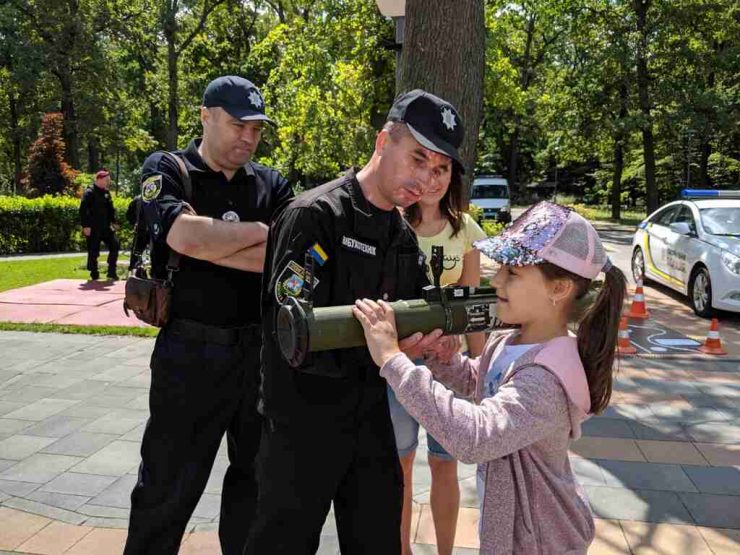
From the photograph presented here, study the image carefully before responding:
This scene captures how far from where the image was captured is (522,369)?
1.73 metres

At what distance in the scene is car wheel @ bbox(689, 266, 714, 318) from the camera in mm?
8430

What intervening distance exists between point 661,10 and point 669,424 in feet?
70.9

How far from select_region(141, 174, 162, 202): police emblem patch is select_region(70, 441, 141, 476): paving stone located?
7.07 feet

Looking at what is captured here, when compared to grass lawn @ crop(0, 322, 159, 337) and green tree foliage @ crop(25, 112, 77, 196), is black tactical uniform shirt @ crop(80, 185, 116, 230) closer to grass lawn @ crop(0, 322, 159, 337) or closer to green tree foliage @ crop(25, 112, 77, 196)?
grass lawn @ crop(0, 322, 159, 337)

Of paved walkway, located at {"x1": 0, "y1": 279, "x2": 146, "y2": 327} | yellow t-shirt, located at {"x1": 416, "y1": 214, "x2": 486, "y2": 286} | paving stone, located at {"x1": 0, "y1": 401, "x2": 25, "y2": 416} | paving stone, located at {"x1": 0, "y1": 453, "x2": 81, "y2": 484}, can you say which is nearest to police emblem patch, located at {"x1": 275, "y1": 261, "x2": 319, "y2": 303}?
yellow t-shirt, located at {"x1": 416, "y1": 214, "x2": 486, "y2": 286}

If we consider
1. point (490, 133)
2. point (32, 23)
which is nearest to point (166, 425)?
point (32, 23)

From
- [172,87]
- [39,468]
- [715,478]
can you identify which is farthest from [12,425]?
[172,87]

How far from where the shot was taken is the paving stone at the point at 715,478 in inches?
147

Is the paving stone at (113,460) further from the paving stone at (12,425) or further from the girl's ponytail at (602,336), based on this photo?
the girl's ponytail at (602,336)

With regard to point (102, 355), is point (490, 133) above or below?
above

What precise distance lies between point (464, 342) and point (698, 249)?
7064 millimetres

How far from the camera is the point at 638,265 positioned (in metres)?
11.4

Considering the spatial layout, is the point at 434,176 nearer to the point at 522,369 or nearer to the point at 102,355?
the point at 522,369

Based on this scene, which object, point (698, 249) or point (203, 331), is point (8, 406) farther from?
point (698, 249)
